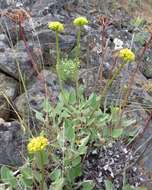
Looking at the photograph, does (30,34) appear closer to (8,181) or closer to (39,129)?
(39,129)

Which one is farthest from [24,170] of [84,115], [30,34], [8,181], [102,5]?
[102,5]

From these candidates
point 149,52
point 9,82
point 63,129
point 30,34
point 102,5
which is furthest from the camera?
point 102,5

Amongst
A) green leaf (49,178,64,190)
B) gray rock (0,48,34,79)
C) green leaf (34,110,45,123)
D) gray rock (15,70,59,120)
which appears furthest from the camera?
gray rock (0,48,34,79)

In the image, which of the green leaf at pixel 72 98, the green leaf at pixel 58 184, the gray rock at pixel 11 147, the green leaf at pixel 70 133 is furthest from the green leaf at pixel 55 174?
the green leaf at pixel 72 98

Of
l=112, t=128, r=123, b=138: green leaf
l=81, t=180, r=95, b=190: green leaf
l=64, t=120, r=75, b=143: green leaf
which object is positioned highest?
l=64, t=120, r=75, b=143: green leaf

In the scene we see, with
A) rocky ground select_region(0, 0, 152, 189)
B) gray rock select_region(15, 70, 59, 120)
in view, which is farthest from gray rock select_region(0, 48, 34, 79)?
gray rock select_region(15, 70, 59, 120)

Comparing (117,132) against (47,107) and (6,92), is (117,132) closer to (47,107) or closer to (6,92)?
(47,107)

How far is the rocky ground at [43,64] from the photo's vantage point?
3.19 metres

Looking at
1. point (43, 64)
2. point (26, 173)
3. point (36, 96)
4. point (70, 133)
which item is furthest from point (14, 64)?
point (26, 173)

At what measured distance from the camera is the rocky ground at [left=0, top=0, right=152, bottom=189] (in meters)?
3.19

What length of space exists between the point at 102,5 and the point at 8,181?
2.87m

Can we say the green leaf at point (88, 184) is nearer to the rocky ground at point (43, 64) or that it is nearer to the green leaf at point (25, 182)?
the green leaf at point (25, 182)

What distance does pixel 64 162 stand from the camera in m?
2.73

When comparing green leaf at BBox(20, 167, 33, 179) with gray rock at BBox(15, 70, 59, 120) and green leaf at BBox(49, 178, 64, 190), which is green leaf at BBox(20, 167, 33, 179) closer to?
green leaf at BBox(49, 178, 64, 190)
